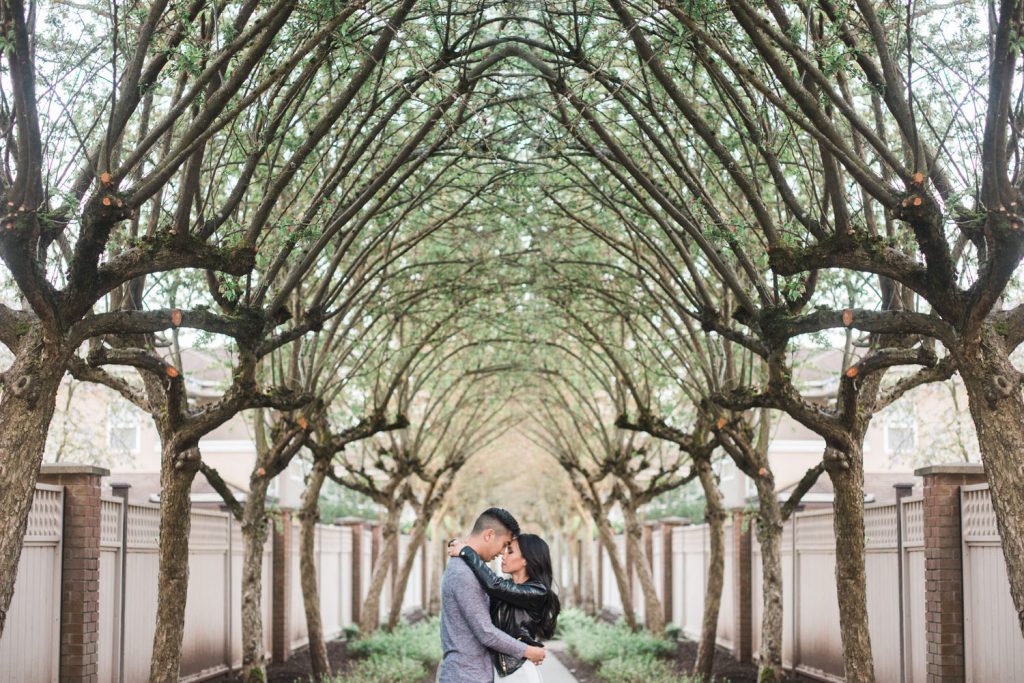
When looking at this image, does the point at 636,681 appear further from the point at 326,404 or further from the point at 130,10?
the point at 130,10

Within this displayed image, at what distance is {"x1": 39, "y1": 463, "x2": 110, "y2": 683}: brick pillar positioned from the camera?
39.4 feet

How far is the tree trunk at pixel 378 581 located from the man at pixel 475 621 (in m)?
21.6

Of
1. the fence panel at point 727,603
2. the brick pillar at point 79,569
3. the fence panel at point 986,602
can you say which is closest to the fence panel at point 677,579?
the fence panel at point 727,603

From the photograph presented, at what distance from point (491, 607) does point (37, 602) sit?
6219 millimetres

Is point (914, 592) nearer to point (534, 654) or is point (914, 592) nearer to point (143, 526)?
point (534, 654)

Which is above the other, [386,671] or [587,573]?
[386,671]

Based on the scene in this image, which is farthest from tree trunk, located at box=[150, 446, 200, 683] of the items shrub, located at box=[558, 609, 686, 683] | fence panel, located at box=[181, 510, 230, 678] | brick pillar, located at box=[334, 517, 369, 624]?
brick pillar, located at box=[334, 517, 369, 624]

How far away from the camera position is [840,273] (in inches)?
624

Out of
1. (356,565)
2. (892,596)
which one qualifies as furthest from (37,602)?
(356,565)

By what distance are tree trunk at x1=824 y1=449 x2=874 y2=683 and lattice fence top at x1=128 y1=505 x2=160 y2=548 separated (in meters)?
7.80

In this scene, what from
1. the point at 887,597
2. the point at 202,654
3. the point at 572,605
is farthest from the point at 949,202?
the point at 572,605

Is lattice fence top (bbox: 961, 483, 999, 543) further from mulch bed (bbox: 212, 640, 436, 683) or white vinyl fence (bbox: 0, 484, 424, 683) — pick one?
mulch bed (bbox: 212, 640, 436, 683)

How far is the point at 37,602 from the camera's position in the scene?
38.1 feet

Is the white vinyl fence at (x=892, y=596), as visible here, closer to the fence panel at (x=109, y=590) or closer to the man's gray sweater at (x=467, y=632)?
the man's gray sweater at (x=467, y=632)
